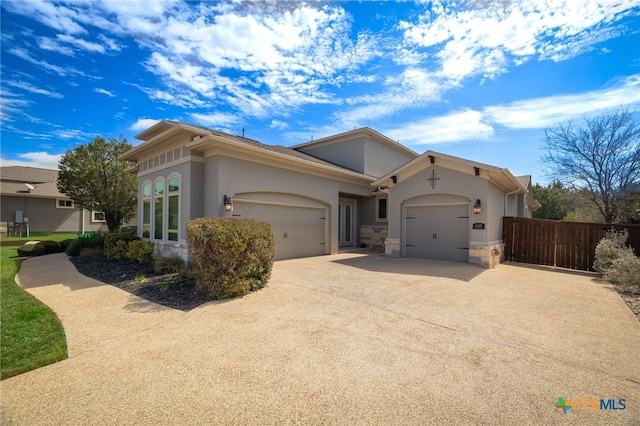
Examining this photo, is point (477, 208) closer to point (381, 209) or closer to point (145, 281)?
point (381, 209)

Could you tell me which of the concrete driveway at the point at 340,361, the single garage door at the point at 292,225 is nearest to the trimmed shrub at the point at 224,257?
the concrete driveway at the point at 340,361

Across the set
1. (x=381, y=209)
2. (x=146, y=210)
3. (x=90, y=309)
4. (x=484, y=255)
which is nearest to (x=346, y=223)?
(x=381, y=209)

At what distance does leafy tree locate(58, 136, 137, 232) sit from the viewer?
55.2 feet

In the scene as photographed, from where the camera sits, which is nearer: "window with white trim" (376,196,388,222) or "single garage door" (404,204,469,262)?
"single garage door" (404,204,469,262)

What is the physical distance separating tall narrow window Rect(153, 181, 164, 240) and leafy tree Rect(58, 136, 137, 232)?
7.65 m

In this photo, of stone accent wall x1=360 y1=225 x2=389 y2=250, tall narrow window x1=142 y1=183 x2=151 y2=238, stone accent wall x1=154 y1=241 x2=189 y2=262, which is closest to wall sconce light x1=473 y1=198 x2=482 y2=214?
stone accent wall x1=360 y1=225 x2=389 y2=250

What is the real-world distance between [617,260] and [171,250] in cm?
1300

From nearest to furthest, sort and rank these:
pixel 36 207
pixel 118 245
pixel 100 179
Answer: pixel 118 245 < pixel 100 179 < pixel 36 207

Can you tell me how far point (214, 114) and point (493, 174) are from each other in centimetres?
1123

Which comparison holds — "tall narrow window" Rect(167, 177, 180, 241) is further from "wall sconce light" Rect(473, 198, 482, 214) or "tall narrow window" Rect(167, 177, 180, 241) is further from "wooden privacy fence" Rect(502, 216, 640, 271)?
"wooden privacy fence" Rect(502, 216, 640, 271)

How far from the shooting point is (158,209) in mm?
10883

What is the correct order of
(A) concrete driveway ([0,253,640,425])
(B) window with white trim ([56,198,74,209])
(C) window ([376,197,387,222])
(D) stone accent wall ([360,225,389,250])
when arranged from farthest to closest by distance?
(B) window with white trim ([56,198,74,209]) < (C) window ([376,197,387,222]) < (D) stone accent wall ([360,225,389,250]) < (A) concrete driveway ([0,253,640,425])

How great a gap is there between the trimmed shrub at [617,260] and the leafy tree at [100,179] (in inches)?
838

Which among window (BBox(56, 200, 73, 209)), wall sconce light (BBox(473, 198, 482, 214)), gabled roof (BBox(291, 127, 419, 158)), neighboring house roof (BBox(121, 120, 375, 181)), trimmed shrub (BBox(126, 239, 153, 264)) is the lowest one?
trimmed shrub (BBox(126, 239, 153, 264))
